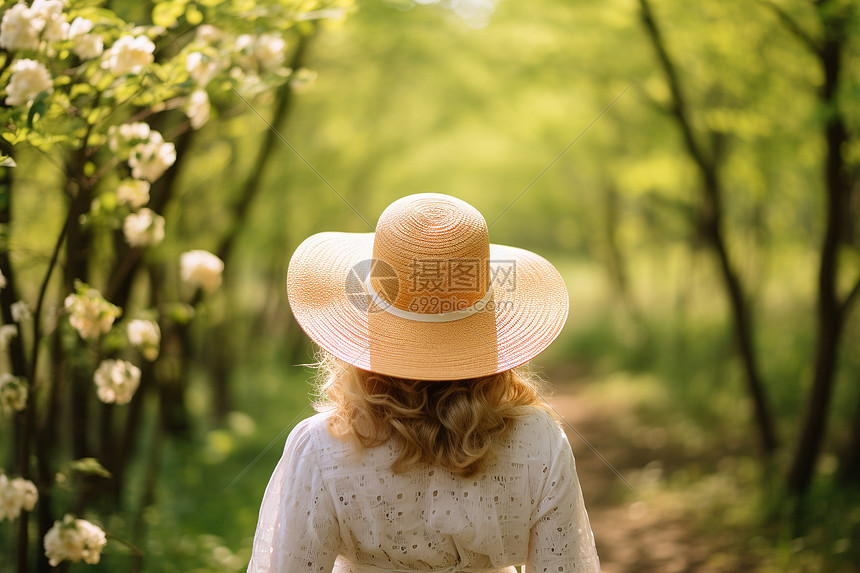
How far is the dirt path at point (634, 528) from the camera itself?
4.60m

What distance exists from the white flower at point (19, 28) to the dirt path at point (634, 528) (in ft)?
8.60

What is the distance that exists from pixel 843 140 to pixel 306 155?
6.40m

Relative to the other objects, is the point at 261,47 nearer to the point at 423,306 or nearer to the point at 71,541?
the point at 423,306

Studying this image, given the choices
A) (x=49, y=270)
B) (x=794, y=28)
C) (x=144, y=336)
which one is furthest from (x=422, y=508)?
(x=794, y=28)

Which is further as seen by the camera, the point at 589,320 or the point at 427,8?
the point at 589,320

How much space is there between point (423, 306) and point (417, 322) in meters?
0.04

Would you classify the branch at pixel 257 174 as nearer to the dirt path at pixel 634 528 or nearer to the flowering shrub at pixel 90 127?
the flowering shrub at pixel 90 127

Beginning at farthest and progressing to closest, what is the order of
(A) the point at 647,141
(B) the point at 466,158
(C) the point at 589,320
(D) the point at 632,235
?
(C) the point at 589,320, (B) the point at 466,158, (D) the point at 632,235, (A) the point at 647,141

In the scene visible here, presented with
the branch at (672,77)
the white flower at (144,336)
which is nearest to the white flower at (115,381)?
the white flower at (144,336)

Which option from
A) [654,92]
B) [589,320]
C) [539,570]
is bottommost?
[589,320]

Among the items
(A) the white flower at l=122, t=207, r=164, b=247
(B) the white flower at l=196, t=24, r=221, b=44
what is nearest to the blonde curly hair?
(A) the white flower at l=122, t=207, r=164, b=247

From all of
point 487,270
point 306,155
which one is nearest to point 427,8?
point 306,155

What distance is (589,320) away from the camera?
16.6m

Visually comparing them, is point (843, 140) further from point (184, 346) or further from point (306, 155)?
point (306, 155)
